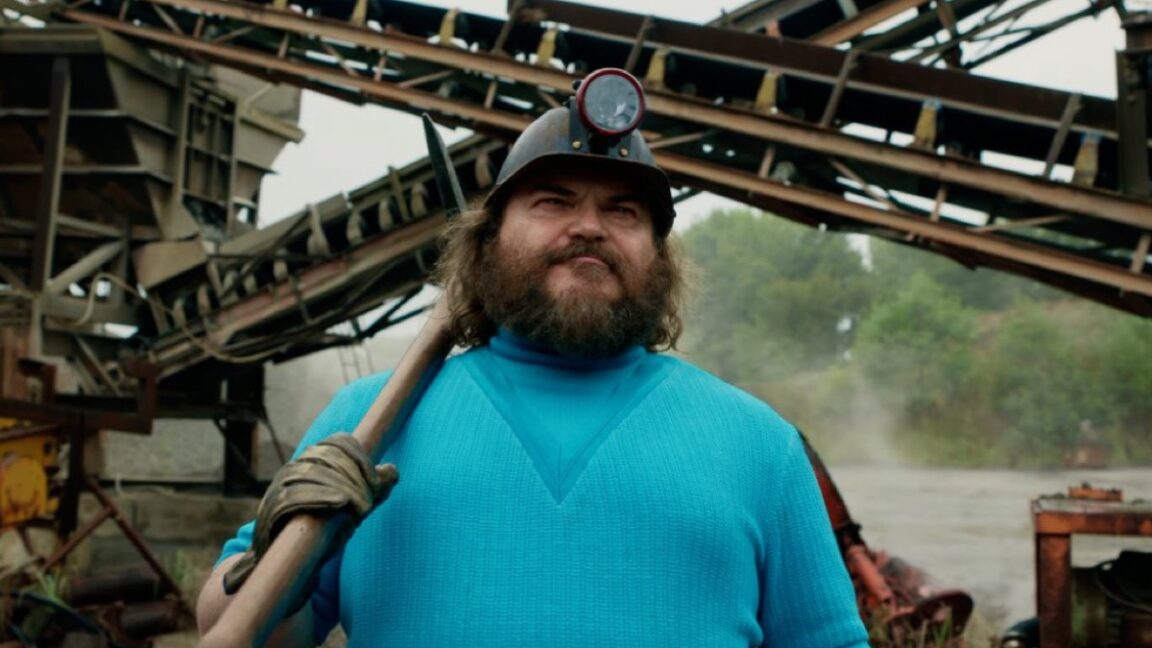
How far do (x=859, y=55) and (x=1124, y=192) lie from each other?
1997 millimetres

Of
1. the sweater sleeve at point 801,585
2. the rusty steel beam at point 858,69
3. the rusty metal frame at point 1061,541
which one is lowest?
the rusty metal frame at point 1061,541

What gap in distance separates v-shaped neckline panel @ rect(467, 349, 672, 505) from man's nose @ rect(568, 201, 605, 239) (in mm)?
287

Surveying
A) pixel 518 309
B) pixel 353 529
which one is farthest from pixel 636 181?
pixel 353 529

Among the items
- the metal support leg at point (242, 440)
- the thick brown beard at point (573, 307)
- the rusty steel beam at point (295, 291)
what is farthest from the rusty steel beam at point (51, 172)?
the thick brown beard at point (573, 307)

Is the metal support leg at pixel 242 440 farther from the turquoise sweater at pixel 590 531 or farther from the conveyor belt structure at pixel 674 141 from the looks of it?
the turquoise sweater at pixel 590 531

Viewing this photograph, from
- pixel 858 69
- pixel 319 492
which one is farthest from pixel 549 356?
pixel 858 69

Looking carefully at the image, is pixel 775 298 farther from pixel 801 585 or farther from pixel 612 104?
pixel 801 585

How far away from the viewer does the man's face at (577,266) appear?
7.54 feet

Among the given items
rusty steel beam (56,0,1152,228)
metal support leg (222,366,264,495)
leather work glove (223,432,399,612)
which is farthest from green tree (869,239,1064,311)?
leather work glove (223,432,399,612)

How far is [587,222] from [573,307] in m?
0.16

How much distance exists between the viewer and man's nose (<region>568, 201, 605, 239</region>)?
2.29 m

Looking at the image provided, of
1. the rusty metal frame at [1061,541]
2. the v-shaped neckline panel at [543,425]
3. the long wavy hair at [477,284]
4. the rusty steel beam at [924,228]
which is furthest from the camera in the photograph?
the rusty steel beam at [924,228]

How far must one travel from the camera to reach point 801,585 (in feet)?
7.18

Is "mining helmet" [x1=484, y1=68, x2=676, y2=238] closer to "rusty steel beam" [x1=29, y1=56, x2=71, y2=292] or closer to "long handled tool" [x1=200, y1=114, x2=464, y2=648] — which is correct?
"long handled tool" [x1=200, y1=114, x2=464, y2=648]
